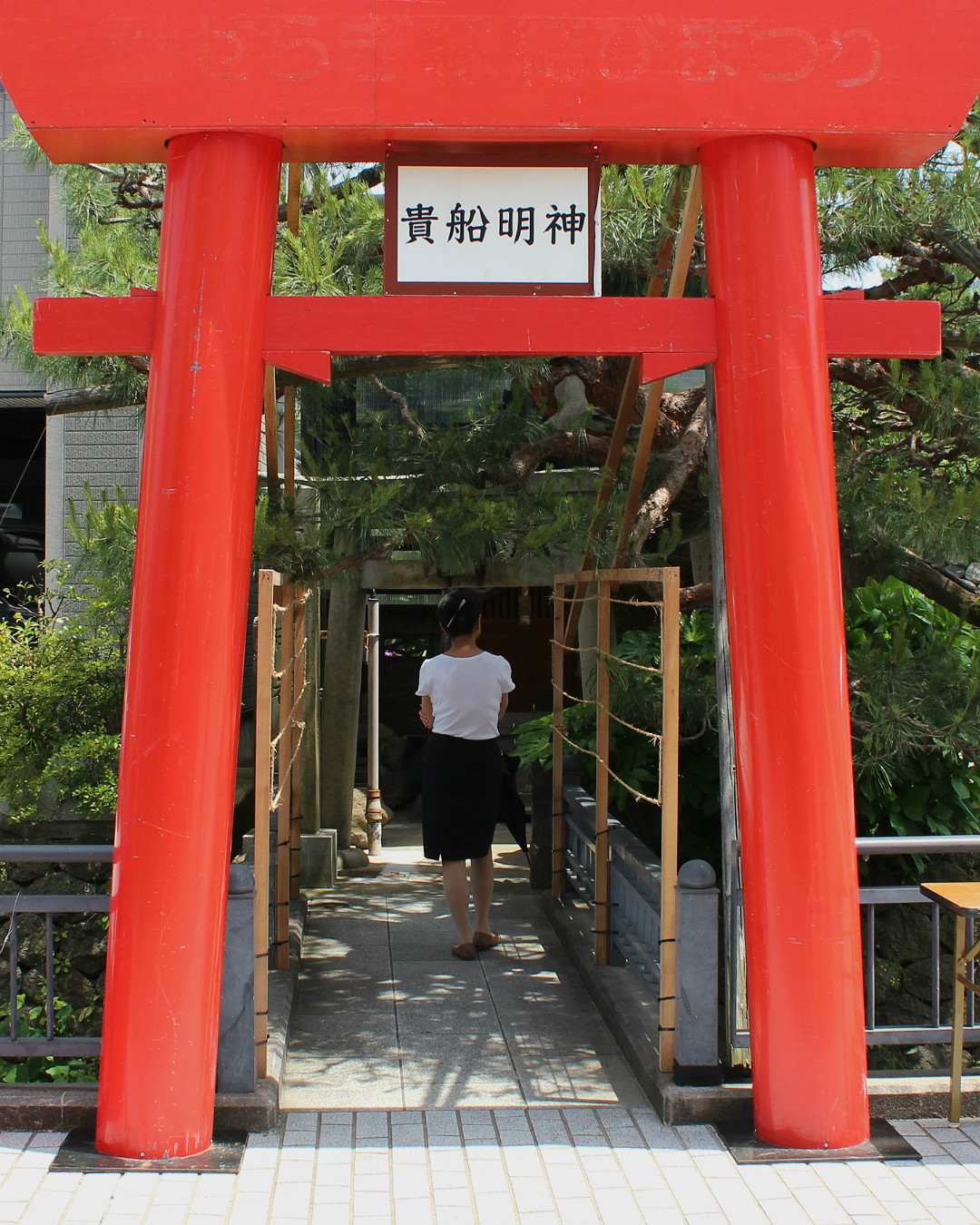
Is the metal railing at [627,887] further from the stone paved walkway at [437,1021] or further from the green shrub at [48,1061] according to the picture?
the green shrub at [48,1061]

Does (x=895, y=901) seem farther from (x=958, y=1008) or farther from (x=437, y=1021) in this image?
(x=437, y=1021)

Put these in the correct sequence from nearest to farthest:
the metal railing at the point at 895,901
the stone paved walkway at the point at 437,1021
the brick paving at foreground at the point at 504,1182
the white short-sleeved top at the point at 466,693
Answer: the brick paving at foreground at the point at 504,1182, the metal railing at the point at 895,901, the stone paved walkway at the point at 437,1021, the white short-sleeved top at the point at 466,693

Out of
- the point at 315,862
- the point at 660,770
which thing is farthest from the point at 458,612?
the point at 315,862

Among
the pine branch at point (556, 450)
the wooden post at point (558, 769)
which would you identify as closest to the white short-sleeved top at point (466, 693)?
the pine branch at point (556, 450)

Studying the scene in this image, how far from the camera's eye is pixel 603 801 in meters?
5.12

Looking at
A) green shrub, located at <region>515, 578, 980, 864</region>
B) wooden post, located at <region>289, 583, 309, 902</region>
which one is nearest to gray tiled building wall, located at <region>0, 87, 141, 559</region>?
wooden post, located at <region>289, 583, 309, 902</region>

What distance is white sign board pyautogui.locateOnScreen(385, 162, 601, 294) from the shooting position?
370 cm

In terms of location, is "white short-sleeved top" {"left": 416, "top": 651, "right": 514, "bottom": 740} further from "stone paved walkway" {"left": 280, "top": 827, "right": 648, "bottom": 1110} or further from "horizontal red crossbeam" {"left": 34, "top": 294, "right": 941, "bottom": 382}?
"horizontal red crossbeam" {"left": 34, "top": 294, "right": 941, "bottom": 382}

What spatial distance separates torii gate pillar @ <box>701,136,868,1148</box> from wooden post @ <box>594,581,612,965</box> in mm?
1432

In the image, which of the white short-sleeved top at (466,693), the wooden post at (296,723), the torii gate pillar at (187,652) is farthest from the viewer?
the wooden post at (296,723)

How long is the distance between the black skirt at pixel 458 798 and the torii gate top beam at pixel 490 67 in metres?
2.89

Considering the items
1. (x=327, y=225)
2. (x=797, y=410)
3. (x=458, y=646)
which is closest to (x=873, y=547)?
(x=797, y=410)

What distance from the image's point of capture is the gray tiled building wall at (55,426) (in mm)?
8617

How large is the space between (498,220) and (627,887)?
114 inches
